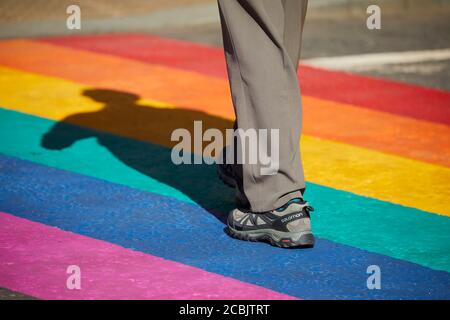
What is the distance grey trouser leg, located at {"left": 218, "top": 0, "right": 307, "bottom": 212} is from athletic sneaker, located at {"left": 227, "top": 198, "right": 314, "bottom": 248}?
4 centimetres

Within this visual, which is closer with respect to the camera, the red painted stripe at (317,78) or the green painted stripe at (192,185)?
the green painted stripe at (192,185)

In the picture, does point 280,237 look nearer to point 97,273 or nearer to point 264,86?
point 264,86

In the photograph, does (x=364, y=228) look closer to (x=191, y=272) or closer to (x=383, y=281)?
(x=383, y=281)

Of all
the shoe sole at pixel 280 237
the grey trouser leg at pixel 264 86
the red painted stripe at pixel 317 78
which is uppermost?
the grey trouser leg at pixel 264 86

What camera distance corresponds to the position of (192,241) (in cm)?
378

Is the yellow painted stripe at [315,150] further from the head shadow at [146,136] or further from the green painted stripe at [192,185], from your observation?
the green painted stripe at [192,185]

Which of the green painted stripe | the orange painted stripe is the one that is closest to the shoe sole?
the green painted stripe

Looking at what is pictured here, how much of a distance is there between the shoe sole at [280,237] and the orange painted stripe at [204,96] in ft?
5.35

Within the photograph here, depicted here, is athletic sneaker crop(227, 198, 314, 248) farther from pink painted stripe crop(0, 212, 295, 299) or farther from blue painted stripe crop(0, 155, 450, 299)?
pink painted stripe crop(0, 212, 295, 299)

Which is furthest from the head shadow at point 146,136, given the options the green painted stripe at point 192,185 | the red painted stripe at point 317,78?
the red painted stripe at point 317,78

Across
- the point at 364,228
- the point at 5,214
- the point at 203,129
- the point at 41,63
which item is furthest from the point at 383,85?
the point at 5,214

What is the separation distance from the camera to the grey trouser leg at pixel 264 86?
370 cm

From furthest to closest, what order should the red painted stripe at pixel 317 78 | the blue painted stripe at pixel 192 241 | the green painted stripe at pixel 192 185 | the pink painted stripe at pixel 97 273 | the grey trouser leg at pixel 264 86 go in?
the red painted stripe at pixel 317 78
the green painted stripe at pixel 192 185
the grey trouser leg at pixel 264 86
the blue painted stripe at pixel 192 241
the pink painted stripe at pixel 97 273

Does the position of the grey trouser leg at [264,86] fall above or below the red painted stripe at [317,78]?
above
